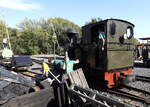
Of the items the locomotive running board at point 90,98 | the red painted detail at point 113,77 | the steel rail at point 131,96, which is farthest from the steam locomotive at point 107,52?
the locomotive running board at point 90,98

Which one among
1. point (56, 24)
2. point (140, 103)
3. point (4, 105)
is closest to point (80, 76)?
point (140, 103)

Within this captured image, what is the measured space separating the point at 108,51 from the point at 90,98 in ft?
10.9

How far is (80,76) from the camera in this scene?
677 centimetres

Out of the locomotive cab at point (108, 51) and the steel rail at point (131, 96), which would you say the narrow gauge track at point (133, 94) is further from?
the locomotive cab at point (108, 51)

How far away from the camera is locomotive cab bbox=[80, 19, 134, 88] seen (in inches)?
298

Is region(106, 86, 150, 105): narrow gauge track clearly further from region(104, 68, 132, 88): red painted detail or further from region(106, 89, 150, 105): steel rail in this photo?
region(104, 68, 132, 88): red painted detail

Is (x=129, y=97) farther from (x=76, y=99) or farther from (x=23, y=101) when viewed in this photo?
(x=23, y=101)

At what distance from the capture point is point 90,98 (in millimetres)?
4566

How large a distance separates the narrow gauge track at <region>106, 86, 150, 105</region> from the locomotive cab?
1.12ft

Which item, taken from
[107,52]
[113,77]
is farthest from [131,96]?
[107,52]

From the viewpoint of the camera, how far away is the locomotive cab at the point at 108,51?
756 cm

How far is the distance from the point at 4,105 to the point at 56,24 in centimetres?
5069

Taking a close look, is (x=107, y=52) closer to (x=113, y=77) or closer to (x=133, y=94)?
(x=113, y=77)

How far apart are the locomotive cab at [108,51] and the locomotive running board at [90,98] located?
2.64 metres
